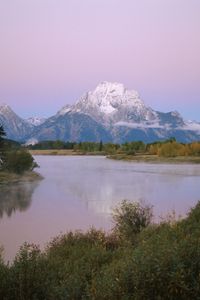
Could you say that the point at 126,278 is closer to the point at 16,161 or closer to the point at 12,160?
the point at 12,160

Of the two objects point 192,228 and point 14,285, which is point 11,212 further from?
point 14,285

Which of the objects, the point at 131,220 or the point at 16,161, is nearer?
the point at 131,220

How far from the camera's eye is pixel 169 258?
6.25 m

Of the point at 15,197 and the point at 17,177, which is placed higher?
the point at 17,177

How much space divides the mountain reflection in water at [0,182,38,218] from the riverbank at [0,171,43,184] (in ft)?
8.55

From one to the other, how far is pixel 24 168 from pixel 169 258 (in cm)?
6251

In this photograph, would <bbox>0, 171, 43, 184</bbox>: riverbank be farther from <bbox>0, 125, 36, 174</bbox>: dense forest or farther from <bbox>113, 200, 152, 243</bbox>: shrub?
<bbox>113, 200, 152, 243</bbox>: shrub

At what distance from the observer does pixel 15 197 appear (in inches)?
1714

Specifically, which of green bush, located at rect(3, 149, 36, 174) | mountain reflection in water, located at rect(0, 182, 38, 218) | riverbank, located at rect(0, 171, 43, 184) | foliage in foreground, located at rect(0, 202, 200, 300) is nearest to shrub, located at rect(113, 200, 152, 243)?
foliage in foreground, located at rect(0, 202, 200, 300)

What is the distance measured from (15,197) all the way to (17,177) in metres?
20.1

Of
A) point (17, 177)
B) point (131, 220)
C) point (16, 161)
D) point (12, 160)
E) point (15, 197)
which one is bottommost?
point (15, 197)

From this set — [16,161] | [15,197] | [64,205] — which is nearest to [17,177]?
[16,161]

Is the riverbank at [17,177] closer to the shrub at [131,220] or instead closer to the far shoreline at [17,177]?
the far shoreline at [17,177]

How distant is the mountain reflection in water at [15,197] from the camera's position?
36.0 m
